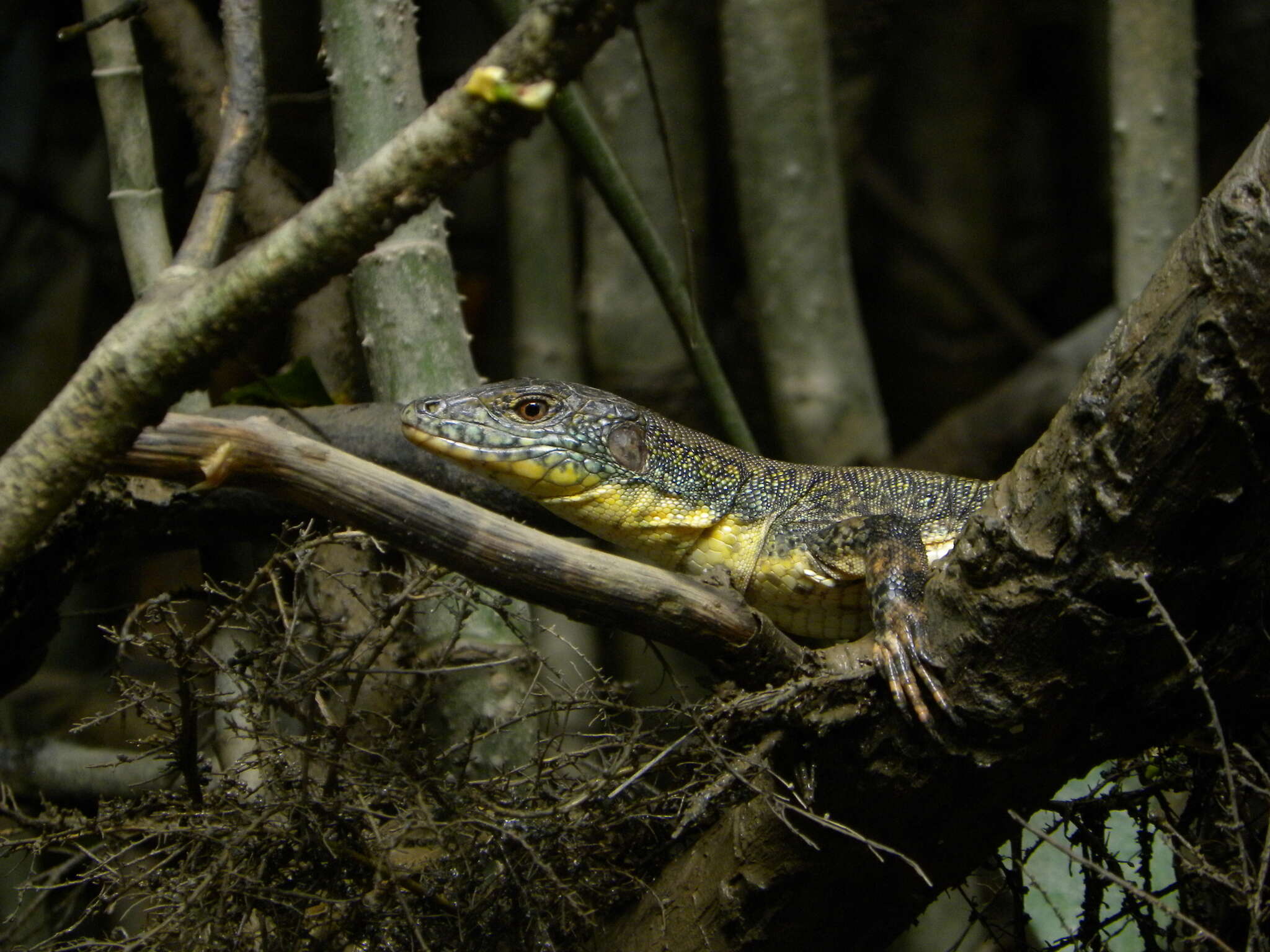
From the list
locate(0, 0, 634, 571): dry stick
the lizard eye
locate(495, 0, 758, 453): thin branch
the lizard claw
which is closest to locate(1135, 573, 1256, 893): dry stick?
the lizard claw

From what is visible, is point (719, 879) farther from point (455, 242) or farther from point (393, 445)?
point (455, 242)

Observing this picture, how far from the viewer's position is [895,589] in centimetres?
246

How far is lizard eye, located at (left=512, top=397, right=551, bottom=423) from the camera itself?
9.84 ft

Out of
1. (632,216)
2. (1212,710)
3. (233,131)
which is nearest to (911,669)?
(1212,710)

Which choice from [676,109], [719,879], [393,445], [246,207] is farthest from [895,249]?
[719,879]

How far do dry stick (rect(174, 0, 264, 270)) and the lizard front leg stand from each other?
58.5 inches

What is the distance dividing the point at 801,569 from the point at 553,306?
2625 mm

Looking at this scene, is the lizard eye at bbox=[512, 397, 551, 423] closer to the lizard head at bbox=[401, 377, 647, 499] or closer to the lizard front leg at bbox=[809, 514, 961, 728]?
the lizard head at bbox=[401, 377, 647, 499]

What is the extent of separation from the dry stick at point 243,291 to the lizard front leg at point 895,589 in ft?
4.03

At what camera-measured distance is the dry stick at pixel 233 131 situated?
208 centimetres

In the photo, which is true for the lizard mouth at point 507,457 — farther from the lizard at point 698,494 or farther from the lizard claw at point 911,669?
the lizard claw at point 911,669

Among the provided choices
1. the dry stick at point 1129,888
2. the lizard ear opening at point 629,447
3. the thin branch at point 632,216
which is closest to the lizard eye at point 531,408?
the lizard ear opening at point 629,447

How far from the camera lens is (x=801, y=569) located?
2.99 meters

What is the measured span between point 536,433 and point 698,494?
49 centimetres
